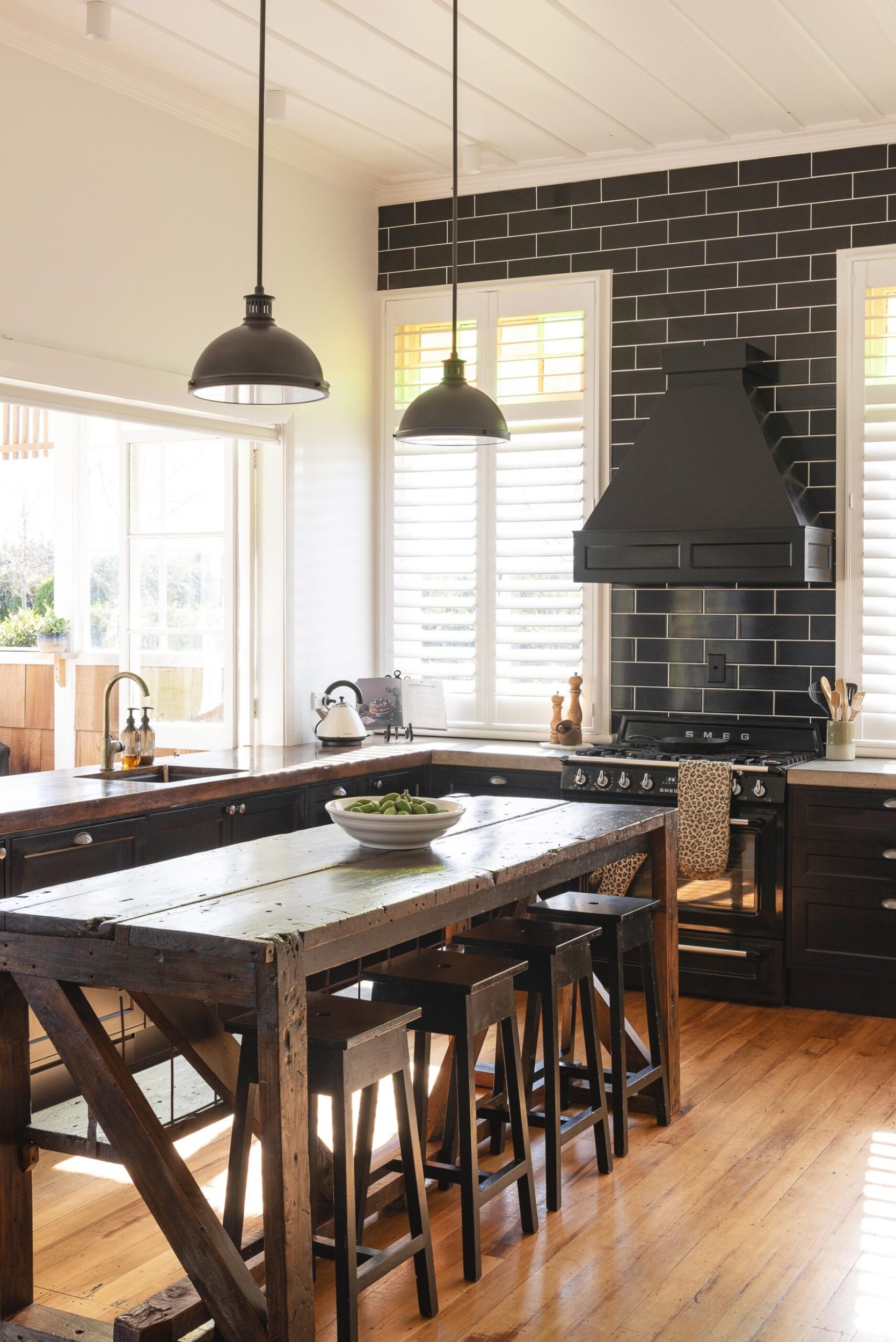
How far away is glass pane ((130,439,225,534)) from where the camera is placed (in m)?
5.49

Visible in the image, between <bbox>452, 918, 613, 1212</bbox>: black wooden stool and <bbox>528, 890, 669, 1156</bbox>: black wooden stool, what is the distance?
0.18 ft

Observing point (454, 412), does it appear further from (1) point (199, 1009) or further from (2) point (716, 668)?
(2) point (716, 668)

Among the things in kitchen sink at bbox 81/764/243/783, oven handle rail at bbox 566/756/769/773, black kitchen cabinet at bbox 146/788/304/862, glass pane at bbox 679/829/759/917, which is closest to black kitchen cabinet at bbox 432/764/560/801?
oven handle rail at bbox 566/756/769/773

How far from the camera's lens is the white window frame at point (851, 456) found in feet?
17.5

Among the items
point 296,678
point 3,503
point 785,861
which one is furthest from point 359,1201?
point 3,503

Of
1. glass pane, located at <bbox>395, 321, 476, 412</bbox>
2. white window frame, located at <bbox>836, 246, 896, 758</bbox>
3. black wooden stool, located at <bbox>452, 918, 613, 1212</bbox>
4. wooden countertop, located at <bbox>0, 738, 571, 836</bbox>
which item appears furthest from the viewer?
glass pane, located at <bbox>395, 321, 476, 412</bbox>

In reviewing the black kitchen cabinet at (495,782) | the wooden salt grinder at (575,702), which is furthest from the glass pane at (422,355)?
the black kitchen cabinet at (495,782)

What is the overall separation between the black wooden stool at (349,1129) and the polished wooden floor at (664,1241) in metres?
0.16

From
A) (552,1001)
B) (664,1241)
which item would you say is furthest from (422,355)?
(664,1241)

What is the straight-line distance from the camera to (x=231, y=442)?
555cm

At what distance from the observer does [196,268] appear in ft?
16.6

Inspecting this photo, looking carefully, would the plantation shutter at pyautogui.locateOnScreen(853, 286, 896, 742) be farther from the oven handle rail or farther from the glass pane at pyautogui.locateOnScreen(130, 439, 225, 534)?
the glass pane at pyautogui.locateOnScreen(130, 439, 225, 534)

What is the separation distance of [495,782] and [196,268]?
7.76 feet

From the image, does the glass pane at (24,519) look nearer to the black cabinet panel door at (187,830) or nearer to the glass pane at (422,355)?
the glass pane at (422,355)
